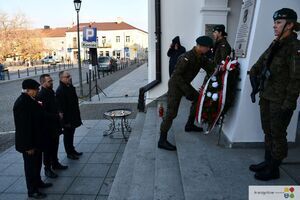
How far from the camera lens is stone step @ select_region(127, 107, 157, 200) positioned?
396 cm

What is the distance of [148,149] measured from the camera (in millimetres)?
5484

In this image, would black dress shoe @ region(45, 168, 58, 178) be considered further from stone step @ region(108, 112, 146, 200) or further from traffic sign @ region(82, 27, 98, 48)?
traffic sign @ region(82, 27, 98, 48)

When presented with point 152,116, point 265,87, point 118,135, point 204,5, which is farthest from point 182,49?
point 265,87

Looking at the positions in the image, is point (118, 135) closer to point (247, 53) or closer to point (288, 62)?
point (247, 53)

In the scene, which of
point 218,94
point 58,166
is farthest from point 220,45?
point 58,166

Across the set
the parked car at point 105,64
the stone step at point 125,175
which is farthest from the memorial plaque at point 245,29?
the parked car at point 105,64

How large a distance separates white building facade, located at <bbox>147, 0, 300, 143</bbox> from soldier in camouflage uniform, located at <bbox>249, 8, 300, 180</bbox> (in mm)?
750

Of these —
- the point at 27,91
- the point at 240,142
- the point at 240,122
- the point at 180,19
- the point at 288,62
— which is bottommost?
the point at 240,142

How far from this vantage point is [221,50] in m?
5.83

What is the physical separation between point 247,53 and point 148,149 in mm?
2278

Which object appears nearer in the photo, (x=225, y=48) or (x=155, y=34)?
(x=225, y=48)

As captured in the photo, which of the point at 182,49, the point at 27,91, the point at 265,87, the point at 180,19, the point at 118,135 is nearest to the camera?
the point at 265,87

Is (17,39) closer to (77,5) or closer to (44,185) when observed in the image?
(77,5)

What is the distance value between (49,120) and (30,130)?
0.71 metres
